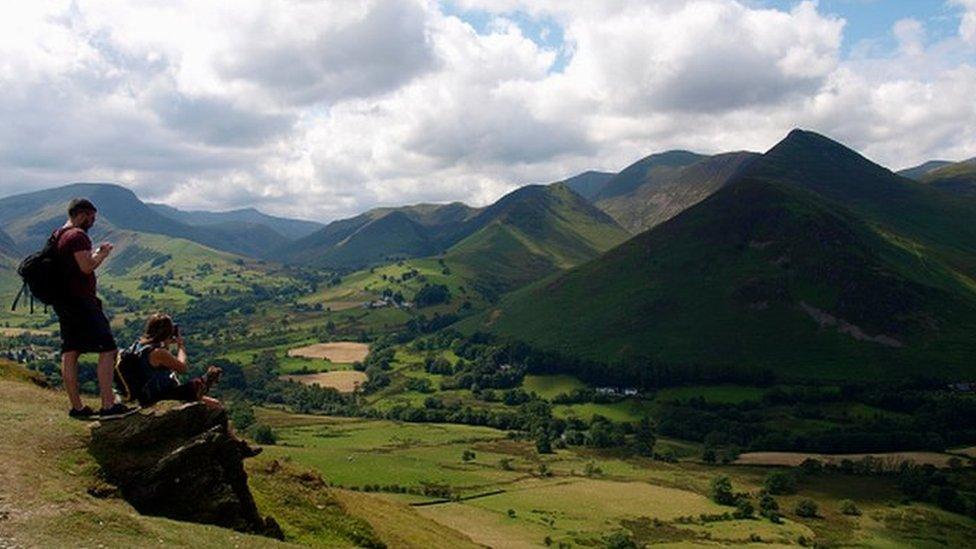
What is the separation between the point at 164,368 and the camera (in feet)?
90.8

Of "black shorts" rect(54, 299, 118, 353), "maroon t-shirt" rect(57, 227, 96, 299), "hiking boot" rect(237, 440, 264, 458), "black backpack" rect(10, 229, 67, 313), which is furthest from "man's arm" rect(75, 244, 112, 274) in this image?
"hiking boot" rect(237, 440, 264, 458)

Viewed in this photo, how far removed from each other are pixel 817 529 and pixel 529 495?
187 feet

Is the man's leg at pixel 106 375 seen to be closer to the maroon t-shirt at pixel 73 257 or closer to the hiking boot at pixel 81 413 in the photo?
the hiking boot at pixel 81 413

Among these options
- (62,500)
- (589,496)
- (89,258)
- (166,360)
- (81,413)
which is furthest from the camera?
(589,496)

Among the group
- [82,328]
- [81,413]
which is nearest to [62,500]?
[81,413]

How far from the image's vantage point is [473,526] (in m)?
113

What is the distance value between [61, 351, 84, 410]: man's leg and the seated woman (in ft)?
7.27

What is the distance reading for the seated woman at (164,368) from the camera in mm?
27188

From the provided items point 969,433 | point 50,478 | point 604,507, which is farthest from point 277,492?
point 969,433

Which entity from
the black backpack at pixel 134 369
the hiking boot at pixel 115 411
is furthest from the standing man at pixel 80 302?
the black backpack at pixel 134 369

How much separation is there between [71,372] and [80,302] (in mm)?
2925

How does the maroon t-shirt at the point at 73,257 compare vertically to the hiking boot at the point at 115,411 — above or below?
above

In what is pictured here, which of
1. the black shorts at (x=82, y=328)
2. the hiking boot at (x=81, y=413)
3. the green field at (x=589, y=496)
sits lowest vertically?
the green field at (x=589, y=496)

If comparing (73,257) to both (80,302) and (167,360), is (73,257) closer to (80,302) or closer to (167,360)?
(80,302)
